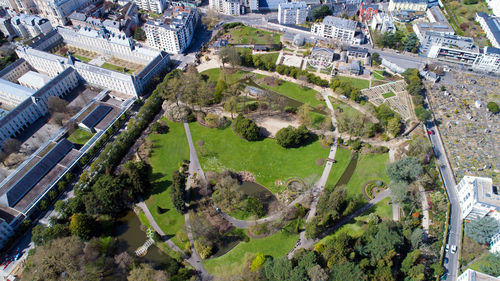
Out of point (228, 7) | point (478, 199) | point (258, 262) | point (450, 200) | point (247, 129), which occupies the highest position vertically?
point (228, 7)

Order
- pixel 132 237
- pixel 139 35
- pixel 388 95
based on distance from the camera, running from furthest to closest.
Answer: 1. pixel 139 35
2. pixel 388 95
3. pixel 132 237

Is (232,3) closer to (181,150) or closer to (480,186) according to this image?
(181,150)

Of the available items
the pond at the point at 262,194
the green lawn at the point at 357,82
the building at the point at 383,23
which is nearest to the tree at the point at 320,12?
the building at the point at 383,23

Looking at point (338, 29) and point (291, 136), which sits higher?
point (338, 29)

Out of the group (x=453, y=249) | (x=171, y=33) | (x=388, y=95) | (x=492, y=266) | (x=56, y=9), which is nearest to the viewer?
(x=492, y=266)

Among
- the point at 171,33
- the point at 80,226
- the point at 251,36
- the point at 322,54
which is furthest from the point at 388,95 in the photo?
the point at 80,226

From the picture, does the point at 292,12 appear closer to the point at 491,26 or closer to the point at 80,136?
the point at 491,26

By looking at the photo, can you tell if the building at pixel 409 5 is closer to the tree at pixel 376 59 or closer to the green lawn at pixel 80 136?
the tree at pixel 376 59
